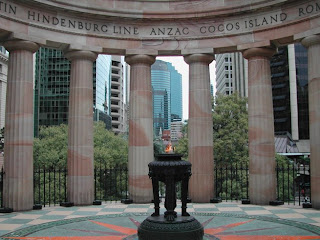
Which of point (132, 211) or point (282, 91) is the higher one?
Answer: point (282, 91)

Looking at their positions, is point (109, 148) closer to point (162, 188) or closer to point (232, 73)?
point (162, 188)

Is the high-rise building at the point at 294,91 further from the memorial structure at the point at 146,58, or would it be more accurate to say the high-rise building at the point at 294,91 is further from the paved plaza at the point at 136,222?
the paved plaza at the point at 136,222

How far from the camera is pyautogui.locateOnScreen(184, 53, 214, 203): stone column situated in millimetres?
26375

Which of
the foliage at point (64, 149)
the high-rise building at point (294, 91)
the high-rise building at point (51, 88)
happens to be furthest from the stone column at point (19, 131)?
the high-rise building at point (294, 91)

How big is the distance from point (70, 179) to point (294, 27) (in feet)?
61.1

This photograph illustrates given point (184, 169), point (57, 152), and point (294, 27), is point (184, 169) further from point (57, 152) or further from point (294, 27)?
point (57, 152)

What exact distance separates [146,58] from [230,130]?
2390 centimetres

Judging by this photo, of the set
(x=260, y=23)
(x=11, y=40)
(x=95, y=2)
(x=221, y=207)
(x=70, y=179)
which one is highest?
(x=95, y=2)

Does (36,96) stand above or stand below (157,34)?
above

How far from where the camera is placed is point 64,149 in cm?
4725

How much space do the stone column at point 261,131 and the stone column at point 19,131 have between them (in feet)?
49.9

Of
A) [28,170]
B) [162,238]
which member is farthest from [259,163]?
[28,170]

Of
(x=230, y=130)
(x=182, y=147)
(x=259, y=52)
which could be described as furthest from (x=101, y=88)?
(x=259, y=52)

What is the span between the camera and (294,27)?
24422 mm
